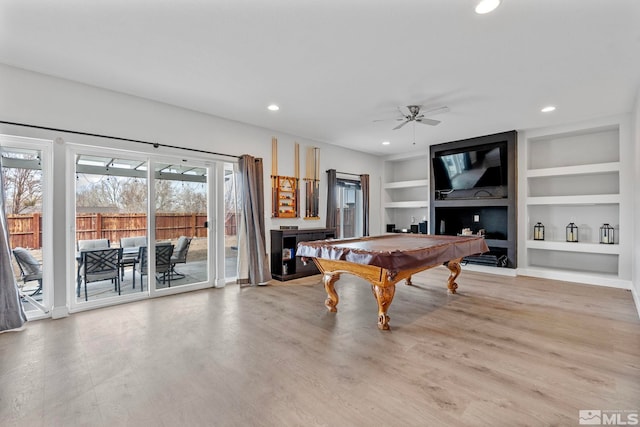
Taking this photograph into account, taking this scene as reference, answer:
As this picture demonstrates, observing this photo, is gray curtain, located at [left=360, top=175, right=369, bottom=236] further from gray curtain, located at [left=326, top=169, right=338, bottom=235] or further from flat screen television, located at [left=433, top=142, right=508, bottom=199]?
flat screen television, located at [left=433, top=142, right=508, bottom=199]

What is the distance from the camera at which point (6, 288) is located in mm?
2971

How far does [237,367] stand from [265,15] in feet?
8.92

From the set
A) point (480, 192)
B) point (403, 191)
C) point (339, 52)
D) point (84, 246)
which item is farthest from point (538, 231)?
point (84, 246)

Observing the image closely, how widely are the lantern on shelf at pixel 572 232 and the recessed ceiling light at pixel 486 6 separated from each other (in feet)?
15.9

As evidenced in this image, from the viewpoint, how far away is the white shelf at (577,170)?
4.73 meters

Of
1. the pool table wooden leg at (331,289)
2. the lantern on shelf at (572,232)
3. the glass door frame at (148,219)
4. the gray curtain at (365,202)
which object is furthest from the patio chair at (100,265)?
the lantern on shelf at (572,232)

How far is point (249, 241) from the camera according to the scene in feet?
15.9

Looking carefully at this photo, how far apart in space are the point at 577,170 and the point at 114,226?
722 centimetres

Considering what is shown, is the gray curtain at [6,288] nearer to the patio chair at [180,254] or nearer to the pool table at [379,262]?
the patio chair at [180,254]

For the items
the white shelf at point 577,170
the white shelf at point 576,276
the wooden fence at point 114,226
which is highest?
the white shelf at point 577,170

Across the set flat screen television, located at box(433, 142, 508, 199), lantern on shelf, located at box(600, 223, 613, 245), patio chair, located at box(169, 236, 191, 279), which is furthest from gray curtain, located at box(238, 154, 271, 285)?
lantern on shelf, located at box(600, 223, 613, 245)

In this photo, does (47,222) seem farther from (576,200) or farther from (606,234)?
(606,234)

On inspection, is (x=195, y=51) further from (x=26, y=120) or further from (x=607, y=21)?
(x=607, y=21)

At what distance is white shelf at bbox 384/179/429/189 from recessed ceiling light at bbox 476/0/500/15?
195 inches
